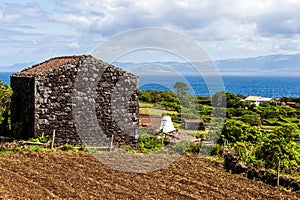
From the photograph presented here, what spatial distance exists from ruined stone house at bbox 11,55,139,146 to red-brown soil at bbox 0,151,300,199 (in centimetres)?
278

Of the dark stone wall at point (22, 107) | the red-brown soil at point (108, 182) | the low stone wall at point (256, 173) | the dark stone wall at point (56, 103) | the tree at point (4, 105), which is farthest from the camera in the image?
the tree at point (4, 105)

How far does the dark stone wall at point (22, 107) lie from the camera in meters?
18.7

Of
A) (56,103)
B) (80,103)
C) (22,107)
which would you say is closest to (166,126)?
(80,103)

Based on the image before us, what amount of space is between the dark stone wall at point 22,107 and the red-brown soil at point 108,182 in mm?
3066

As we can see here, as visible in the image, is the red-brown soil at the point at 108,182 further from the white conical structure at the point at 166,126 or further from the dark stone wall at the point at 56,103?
the white conical structure at the point at 166,126

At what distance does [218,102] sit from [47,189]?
33506 mm

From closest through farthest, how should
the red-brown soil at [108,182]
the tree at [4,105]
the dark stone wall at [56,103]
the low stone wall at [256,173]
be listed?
the red-brown soil at [108,182]
the low stone wall at [256,173]
the dark stone wall at [56,103]
the tree at [4,105]

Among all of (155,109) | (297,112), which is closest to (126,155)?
(155,109)

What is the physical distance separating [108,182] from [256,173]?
497 cm

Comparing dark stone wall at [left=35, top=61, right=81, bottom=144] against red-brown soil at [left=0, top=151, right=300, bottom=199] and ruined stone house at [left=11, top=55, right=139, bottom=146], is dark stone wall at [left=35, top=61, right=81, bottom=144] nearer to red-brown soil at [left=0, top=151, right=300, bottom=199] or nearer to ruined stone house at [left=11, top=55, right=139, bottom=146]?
ruined stone house at [left=11, top=55, right=139, bottom=146]

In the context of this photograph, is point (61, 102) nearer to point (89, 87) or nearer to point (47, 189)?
point (89, 87)

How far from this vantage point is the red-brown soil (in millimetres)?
11734

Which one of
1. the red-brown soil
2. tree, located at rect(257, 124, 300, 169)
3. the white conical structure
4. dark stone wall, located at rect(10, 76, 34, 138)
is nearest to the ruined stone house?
dark stone wall, located at rect(10, 76, 34, 138)

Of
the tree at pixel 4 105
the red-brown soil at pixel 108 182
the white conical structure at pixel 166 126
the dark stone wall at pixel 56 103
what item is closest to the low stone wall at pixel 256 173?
the red-brown soil at pixel 108 182
